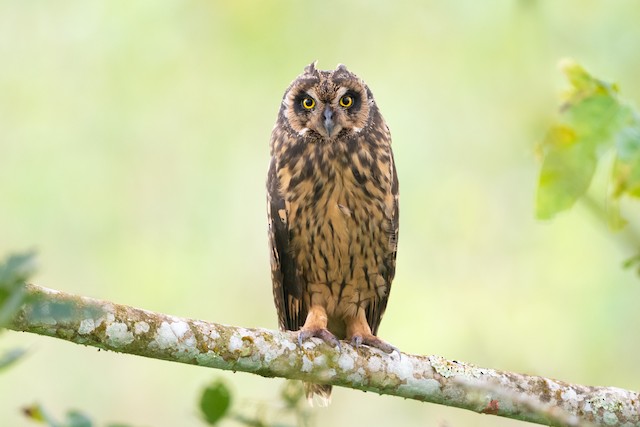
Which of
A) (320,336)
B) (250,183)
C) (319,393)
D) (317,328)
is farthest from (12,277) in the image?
(250,183)

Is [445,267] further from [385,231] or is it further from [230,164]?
[385,231]

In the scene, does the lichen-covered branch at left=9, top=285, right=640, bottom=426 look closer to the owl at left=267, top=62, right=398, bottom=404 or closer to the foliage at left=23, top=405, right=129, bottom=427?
the owl at left=267, top=62, right=398, bottom=404

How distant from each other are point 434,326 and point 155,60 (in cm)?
340

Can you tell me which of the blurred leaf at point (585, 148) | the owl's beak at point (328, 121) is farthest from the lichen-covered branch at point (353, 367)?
the owl's beak at point (328, 121)

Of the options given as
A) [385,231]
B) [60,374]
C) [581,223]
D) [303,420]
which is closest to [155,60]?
[60,374]

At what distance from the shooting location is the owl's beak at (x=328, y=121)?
156 inches

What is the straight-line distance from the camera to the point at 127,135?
780 centimetres

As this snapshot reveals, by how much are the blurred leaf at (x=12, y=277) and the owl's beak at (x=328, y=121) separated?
112 inches

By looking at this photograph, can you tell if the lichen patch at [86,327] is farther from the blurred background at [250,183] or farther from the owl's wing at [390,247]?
the blurred background at [250,183]

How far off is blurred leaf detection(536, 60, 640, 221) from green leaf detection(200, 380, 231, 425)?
1273mm

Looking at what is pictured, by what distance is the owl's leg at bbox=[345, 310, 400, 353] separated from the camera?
12.2 ft

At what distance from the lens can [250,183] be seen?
7438 mm

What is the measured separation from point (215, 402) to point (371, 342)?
220cm

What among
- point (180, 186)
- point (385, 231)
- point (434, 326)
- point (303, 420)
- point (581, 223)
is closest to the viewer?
point (303, 420)
